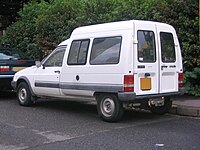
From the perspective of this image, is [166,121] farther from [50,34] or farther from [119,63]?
[50,34]

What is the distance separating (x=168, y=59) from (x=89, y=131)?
2489mm

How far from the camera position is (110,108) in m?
7.92

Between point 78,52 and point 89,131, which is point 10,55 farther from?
point 89,131

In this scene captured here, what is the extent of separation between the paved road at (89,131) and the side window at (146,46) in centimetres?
137

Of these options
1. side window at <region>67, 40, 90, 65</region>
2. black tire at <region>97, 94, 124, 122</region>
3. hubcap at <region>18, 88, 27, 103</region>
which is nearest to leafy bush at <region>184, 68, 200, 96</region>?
black tire at <region>97, 94, 124, 122</region>

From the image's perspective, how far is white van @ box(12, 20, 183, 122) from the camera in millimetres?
7578

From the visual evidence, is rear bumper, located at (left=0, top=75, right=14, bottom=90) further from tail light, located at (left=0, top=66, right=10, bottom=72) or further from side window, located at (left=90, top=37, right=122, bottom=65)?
side window, located at (left=90, top=37, right=122, bottom=65)

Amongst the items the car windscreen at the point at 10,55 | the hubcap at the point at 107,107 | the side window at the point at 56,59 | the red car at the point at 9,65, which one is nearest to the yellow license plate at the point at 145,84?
the hubcap at the point at 107,107

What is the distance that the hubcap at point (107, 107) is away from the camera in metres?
7.88

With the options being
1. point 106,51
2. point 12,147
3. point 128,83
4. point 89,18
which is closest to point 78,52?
point 106,51

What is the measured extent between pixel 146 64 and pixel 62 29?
643 centimetres

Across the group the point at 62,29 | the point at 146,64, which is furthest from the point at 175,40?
the point at 62,29

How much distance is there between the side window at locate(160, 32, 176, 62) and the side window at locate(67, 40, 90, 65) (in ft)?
5.46

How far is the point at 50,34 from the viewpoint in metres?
14.0
